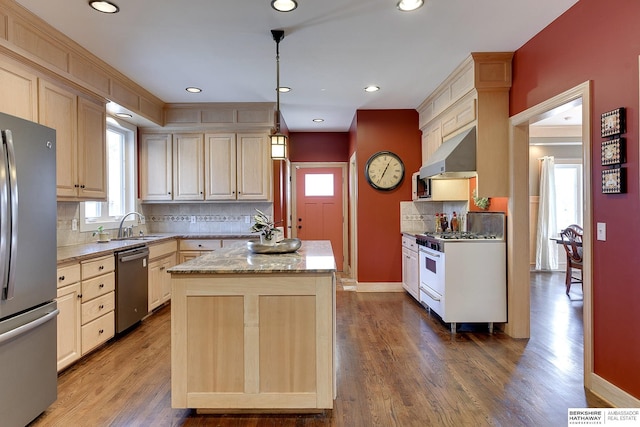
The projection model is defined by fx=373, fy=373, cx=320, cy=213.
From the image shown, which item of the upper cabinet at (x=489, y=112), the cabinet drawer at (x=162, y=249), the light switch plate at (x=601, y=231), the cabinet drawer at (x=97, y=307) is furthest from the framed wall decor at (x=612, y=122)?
the cabinet drawer at (x=162, y=249)

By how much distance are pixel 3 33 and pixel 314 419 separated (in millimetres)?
3153

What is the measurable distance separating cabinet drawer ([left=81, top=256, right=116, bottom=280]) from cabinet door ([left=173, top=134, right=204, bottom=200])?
1.88 meters

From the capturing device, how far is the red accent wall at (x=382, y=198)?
538 cm

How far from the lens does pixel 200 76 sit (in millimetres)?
3973

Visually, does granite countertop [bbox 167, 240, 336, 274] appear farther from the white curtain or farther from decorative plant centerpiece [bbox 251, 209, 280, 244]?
the white curtain

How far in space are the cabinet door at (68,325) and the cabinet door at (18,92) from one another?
130cm

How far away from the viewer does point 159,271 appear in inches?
172

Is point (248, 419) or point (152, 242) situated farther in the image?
point (152, 242)

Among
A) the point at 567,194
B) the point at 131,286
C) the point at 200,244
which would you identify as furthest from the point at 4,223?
the point at 567,194

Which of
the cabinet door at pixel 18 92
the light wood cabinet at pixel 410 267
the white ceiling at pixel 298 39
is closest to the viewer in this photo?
the cabinet door at pixel 18 92

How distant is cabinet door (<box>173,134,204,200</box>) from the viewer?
202 inches

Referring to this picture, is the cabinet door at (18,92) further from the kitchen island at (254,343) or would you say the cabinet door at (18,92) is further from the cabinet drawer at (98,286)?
the kitchen island at (254,343)

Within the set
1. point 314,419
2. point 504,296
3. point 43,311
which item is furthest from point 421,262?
point 43,311

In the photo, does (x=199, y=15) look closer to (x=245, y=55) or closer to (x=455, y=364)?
(x=245, y=55)
